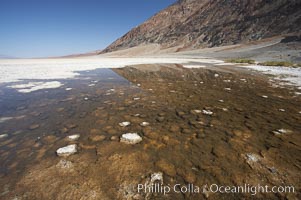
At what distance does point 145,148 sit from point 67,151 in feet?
3.33

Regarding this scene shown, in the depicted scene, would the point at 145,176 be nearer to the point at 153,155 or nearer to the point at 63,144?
the point at 153,155

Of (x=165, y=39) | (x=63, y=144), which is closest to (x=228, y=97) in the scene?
(x=63, y=144)

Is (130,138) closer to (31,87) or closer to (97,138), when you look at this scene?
(97,138)

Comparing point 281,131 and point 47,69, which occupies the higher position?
point 281,131

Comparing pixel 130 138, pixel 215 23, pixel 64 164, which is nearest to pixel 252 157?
pixel 130 138

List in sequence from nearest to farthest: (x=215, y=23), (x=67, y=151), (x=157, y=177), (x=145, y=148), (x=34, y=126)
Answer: (x=157, y=177)
(x=67, y=151)
(x=145, y=148)
(x=34, y=126)
(x=215, y=23)

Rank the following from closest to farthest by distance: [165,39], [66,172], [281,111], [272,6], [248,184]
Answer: [248,184], [66,172], [281,111], [272,6], [165,39]

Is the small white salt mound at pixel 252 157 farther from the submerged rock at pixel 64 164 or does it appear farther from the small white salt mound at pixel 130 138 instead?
the submerged rock at pixel 64 164

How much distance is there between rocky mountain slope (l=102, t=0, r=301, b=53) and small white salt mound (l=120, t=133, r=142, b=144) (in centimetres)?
5444

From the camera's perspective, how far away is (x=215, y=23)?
6569cm

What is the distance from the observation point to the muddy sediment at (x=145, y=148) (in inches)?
69.8

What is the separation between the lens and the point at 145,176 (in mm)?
1881

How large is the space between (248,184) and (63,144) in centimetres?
231

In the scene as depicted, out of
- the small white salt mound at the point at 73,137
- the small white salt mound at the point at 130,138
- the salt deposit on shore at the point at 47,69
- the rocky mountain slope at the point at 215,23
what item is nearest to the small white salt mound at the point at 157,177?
the small white salt mound at the point at 130,138
